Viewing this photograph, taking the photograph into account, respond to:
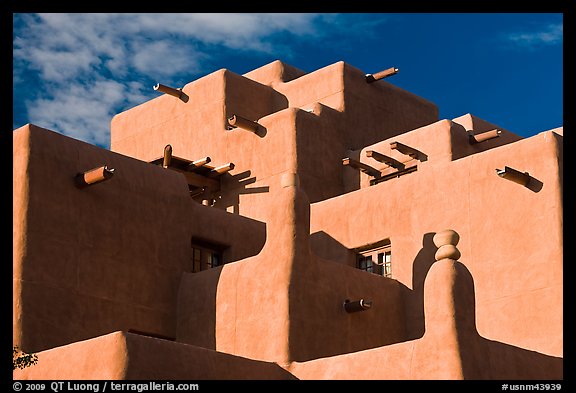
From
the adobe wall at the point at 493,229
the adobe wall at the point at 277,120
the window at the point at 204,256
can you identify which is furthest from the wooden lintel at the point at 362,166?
the window at the point at 204,256

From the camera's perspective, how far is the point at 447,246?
19.2 metres

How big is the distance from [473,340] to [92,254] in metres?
8.28

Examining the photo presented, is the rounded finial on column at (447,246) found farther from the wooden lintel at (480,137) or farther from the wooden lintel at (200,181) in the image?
the wooden lintel at (200,181)

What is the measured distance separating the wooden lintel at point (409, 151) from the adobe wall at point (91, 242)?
5812mm

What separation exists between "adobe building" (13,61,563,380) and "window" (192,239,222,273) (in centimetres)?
4

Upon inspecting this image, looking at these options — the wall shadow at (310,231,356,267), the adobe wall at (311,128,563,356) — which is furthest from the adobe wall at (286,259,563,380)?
the wall shadow at (310,231,356,267)

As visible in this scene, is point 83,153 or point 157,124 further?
point 157,124

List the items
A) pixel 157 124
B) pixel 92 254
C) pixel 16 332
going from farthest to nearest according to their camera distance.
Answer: pixel 157 124, pixel 92 254, pixel 16 332

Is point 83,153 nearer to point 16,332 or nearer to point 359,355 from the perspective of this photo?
point 16,332

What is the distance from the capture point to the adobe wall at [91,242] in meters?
22.0

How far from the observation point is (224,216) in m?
26.3

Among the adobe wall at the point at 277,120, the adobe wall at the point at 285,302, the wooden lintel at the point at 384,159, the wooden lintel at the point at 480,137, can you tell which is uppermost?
the adobe wall at the point at 277,120

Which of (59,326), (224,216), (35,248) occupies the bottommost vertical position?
(59,326)

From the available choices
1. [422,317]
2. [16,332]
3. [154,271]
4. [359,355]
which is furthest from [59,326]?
[422,317]
